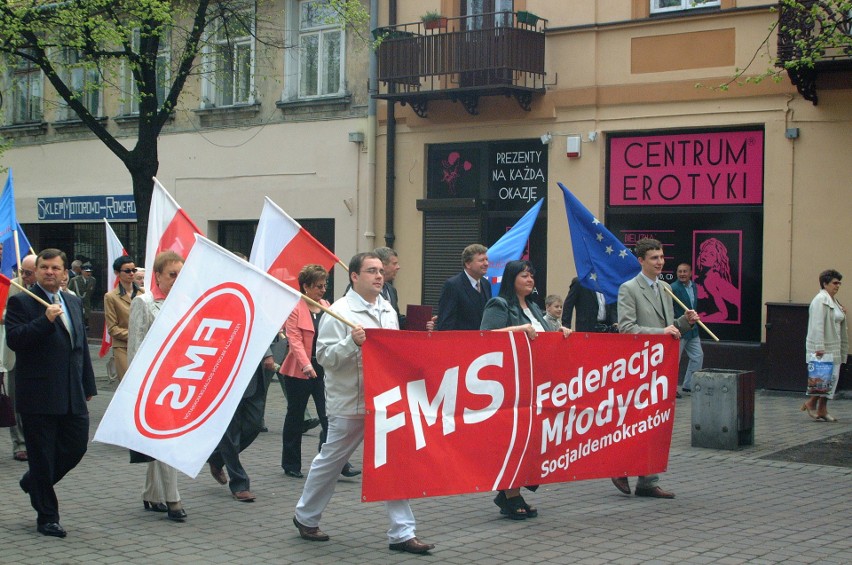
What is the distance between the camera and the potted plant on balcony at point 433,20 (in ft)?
63.1

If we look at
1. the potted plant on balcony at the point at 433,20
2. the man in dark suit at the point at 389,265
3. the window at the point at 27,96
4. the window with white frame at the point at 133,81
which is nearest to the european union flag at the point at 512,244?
the man in dark suit at the point at 389,265

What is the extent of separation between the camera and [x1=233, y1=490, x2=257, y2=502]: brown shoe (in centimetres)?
870

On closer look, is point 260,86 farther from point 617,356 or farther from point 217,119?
point 617,356

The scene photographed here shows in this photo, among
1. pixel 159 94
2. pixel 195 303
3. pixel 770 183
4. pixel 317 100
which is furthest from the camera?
pixel 159 94

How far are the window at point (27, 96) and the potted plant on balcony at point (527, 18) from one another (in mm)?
14315

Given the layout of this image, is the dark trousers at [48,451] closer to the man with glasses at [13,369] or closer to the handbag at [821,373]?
the man with glasses at [13,369]

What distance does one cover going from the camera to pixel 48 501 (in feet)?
Result: 24.6

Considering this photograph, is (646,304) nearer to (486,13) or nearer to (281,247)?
(281,247)

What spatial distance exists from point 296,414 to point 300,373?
0.37 metres

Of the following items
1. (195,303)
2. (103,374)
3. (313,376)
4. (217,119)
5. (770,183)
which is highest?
(217,119)

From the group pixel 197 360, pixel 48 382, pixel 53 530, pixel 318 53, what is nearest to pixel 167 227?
pixel 48 382

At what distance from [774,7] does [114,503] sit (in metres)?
11.9

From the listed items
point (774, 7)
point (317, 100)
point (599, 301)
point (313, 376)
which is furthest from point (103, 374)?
point (774, 7)

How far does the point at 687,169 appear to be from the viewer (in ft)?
57.4
